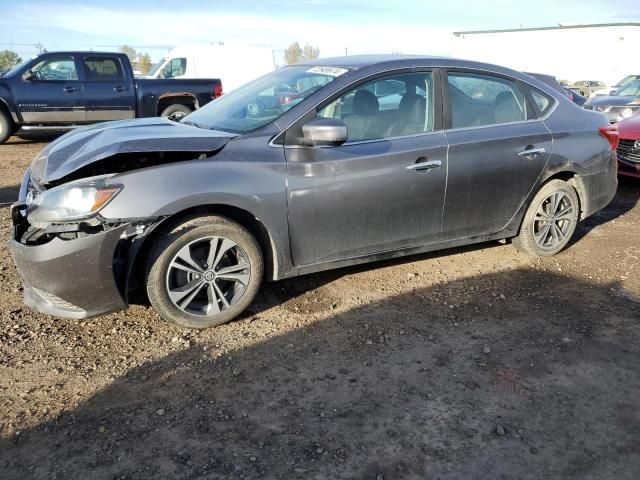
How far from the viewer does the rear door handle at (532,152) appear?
447cm

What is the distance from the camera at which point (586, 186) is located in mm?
4988

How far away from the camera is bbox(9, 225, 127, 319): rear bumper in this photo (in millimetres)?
3100

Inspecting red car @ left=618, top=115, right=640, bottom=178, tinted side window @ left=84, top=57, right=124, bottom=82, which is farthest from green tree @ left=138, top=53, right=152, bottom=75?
red car @ left=618, top=115, right=640, bottom=178

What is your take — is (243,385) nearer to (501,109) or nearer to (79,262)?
(79,262)

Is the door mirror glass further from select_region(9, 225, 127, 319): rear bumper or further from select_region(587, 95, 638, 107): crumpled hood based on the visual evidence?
select_region(587, 95, 638, 107): crumpled hood

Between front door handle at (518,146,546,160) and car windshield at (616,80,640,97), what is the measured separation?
11.6 m

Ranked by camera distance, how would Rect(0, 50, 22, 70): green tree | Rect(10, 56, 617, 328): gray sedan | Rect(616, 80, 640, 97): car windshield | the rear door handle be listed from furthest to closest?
Rect(0, 50, 22, 70): green tree → Rect(616, 80, 640, 97): car windshield → the rear door handle → Rect(10, 56, 617, 328): gray sedan

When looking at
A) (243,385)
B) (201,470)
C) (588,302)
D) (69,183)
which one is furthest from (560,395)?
(69,183)

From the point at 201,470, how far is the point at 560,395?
1920 millimetres

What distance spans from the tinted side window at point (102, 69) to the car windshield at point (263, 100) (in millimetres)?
8153

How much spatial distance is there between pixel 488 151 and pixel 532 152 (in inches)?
19.4

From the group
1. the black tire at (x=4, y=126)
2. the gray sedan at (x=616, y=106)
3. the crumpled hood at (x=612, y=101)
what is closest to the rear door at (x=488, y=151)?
the gray sedan at (x=616, y=106)

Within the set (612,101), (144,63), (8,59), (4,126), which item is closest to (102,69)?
(4,126)

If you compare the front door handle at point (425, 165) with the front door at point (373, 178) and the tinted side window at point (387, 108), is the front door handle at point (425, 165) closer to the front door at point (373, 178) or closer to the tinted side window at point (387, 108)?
the front door at point (373, 178)
